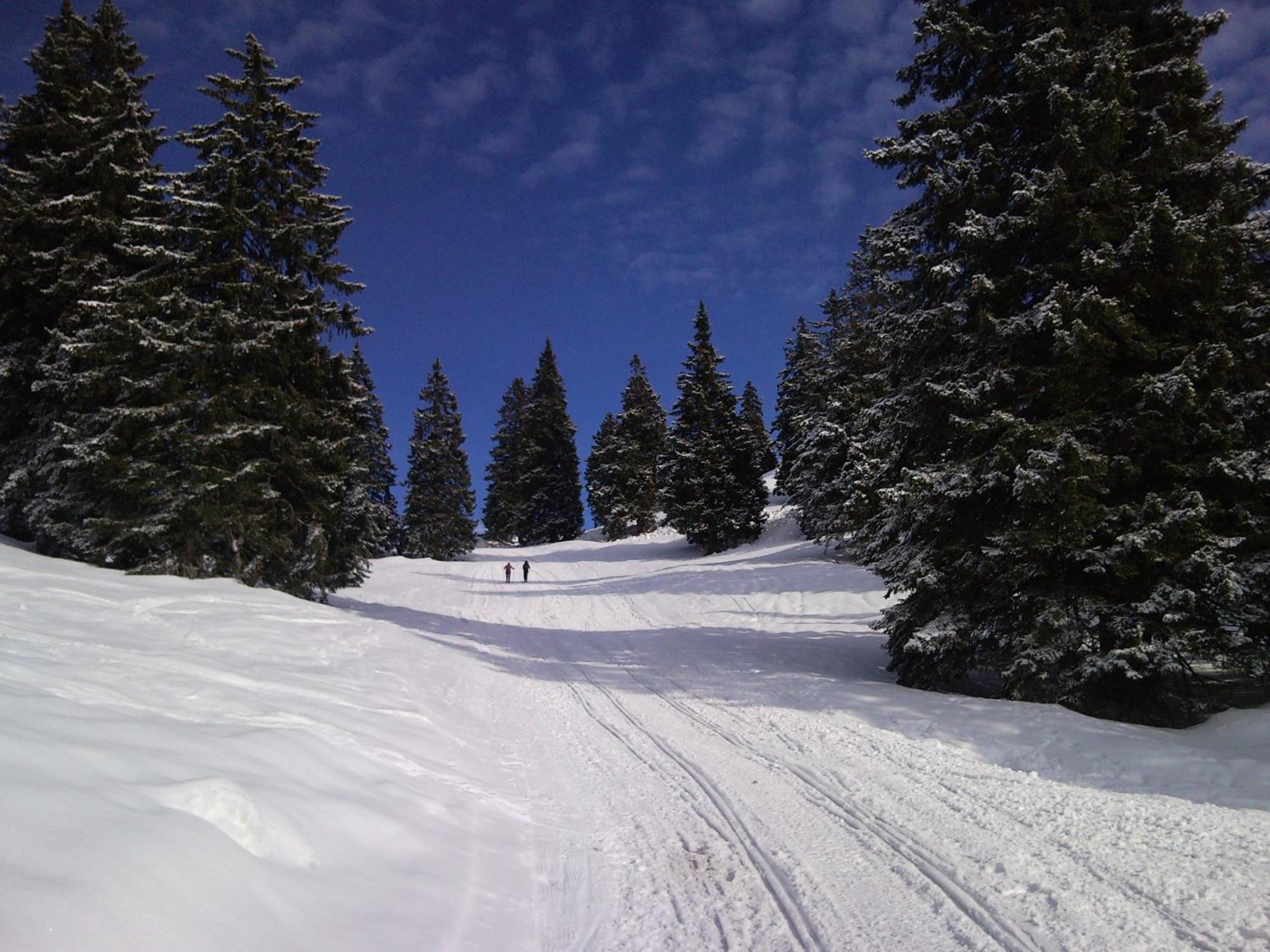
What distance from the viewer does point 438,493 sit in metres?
49.3

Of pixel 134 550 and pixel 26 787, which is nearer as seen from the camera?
pixel 26 787

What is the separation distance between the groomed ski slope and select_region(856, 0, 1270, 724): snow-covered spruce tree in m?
1.16

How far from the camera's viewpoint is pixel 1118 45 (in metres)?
8.91

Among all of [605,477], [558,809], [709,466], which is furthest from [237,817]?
[605,477]

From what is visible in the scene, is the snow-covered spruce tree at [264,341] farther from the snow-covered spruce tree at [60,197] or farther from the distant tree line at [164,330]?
the snow-covered spruce tree at [60,197]

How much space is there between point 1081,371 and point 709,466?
28032 millimetres

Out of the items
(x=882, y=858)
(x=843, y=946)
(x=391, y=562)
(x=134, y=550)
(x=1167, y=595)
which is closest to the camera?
(x=843, y=946)

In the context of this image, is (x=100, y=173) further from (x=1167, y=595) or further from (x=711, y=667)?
(x=1167, y=595)

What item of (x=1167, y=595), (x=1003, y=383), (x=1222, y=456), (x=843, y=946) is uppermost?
(x=1003, y=383)

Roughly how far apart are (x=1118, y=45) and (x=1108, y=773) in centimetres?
936

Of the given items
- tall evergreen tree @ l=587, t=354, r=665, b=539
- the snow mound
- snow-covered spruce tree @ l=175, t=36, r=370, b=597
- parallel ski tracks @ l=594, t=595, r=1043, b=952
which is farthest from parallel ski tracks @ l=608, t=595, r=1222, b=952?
tall evergreen tree @ l=587, t=354, r=665, b=539

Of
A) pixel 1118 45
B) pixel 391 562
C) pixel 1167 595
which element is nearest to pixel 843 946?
pixel 1167 595

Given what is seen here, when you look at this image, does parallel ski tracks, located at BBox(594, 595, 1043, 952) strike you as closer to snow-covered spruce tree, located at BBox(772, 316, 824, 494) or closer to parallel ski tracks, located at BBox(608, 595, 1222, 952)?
parallel ski tracks, located at BBox(608, 595, 1222, 952)

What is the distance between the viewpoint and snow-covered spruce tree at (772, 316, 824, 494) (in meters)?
31.6
